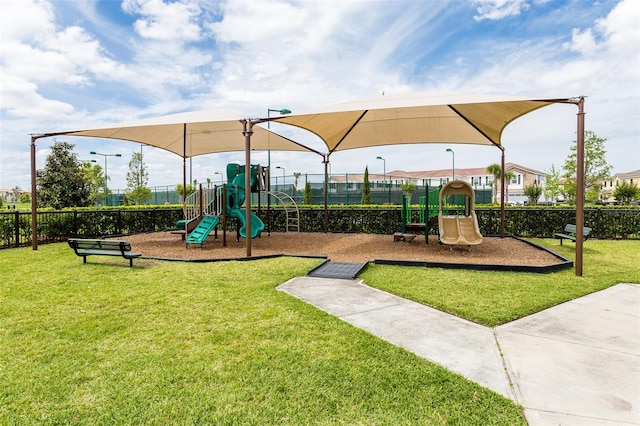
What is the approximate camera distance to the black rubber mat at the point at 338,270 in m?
6.52

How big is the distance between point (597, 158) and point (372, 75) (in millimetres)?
27794

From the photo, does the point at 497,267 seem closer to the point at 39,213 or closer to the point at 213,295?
the point at 213,295

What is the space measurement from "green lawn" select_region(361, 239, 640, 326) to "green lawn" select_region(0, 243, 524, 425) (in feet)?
5.52

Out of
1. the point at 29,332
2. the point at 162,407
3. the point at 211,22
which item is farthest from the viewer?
the point at 211,22

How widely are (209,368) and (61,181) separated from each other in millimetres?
25878

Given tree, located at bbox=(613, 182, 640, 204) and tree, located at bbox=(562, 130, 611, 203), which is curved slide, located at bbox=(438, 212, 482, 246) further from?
tree, located at bbox=(613, 182, 640, 204)

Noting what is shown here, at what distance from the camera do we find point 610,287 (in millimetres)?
5930

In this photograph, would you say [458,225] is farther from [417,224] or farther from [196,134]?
[196,134]

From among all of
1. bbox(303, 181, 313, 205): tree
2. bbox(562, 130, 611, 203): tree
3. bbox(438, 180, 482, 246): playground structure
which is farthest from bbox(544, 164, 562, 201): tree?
bbox(438, 180, 482, 246): playground structure

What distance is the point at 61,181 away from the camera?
23078 mm

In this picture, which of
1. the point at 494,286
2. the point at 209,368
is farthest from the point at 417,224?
the point at 209,368

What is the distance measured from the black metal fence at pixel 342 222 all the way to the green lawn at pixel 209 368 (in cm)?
832

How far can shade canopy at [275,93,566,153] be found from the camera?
912cm

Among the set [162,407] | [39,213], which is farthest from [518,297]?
[39,213]
